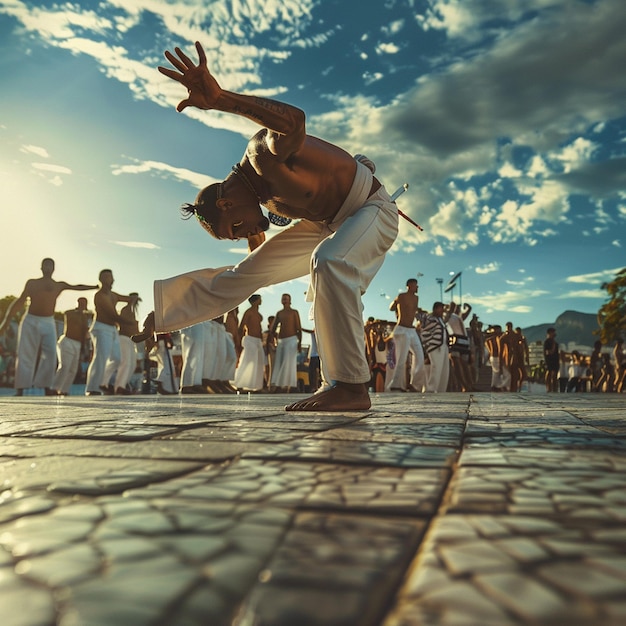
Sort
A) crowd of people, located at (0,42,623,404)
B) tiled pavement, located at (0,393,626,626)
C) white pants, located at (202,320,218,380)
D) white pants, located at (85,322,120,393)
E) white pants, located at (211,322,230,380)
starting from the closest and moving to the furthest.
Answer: tiled pavement, located at (0,393,626,626) → crowd of people, located at (0,42,623,404) → white pants, located at (85,322,120,393) → white pants, located at (202,320,218,380) → white pants, located at (211,322,230,380)

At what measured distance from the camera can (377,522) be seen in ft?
2.36

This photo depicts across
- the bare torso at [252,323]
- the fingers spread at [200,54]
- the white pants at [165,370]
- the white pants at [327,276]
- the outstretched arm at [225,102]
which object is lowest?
the white pants at [165,370]

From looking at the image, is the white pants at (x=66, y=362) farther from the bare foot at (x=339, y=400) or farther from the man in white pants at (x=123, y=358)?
the bare foot at (x=339, y=400)

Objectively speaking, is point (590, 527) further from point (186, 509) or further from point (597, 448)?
point (597, 448)

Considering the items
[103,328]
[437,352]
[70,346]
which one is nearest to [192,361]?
[103,328]

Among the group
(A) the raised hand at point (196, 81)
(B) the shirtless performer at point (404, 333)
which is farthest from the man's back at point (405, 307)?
(A) the raised hand at point (196, 81)

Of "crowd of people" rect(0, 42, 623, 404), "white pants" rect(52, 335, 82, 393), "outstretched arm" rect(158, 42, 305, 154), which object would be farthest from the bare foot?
"white pants" rect(52, 335, 82, 393)

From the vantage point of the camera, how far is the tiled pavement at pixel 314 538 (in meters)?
0.46

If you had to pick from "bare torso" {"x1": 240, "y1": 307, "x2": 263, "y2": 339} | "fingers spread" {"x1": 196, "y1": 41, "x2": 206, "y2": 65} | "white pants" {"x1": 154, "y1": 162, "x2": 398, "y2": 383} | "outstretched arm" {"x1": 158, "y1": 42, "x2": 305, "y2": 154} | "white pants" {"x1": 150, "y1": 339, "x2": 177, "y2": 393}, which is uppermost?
"fingers spread" {"x1": 196, "y1": 41, "x2": 206, "y2": 65}

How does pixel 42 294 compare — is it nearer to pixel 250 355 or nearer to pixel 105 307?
pixel 105 307

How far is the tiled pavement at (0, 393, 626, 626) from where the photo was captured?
46 centimetres

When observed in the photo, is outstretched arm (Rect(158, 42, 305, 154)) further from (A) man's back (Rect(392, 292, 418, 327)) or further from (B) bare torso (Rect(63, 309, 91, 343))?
(B) bare torso (Rect(63, 309, 91, 343))

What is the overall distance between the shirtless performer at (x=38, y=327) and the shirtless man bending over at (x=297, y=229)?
25.6 ft

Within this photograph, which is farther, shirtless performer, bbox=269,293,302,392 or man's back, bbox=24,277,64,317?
shirtless performer, bbox=269,293,302,392
